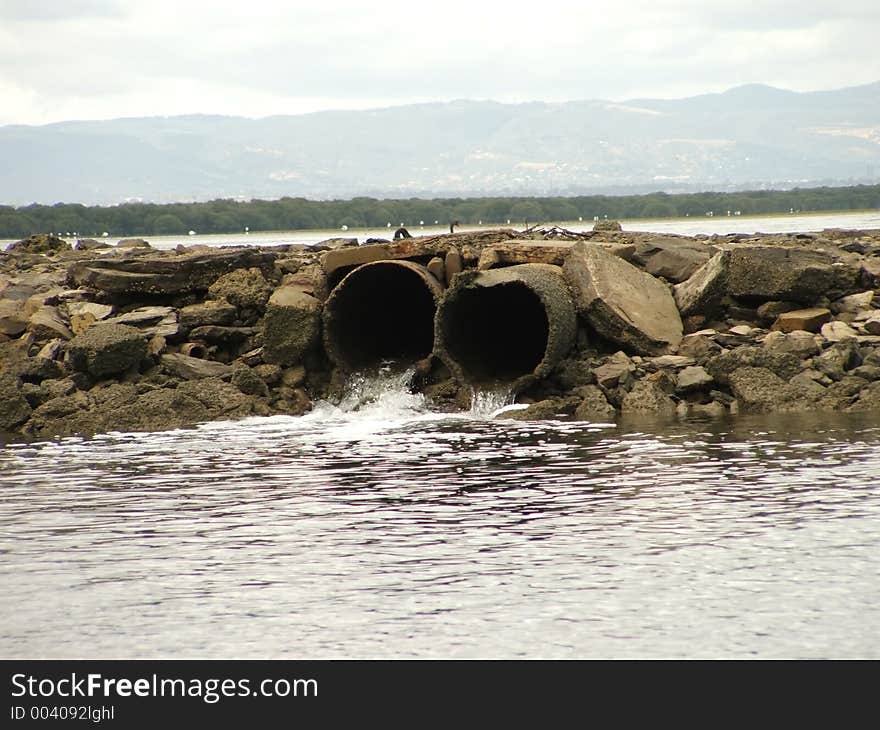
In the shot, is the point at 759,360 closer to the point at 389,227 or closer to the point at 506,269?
the point at 506,269

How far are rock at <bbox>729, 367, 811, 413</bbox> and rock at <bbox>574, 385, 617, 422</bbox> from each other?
1667 mm

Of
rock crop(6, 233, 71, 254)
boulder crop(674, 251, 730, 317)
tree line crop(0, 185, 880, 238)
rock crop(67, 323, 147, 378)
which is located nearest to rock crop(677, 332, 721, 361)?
boulder crop(674, 251, 730, 317)

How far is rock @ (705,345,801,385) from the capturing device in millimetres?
17938

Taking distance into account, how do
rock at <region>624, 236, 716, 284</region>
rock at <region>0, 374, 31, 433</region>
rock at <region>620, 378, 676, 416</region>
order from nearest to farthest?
rock at <region>620, 378, 676, 416</region> → rock at <region>0, 374, 31, 433</region> → rock at <region>624, 236, 716, 284</region>

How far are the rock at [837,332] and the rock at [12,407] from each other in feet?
35.7

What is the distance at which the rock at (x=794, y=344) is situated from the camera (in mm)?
18281

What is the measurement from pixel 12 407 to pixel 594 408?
25.4 feet

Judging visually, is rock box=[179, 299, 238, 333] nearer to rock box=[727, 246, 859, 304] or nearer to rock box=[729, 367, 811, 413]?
rock box=[727, 246, 859, 304]

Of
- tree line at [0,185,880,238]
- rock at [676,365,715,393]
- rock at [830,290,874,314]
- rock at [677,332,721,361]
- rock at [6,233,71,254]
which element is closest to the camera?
rock at [676,365,715,393]

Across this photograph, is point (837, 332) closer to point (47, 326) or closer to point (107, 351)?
point (107, 351)

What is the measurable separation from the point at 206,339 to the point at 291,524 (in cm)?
932

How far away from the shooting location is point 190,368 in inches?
763

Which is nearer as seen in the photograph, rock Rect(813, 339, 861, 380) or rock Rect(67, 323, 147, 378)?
rock Rect(813, 339, 861, 380)

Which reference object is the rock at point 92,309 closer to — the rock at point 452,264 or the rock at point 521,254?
the rock at point 452,264
